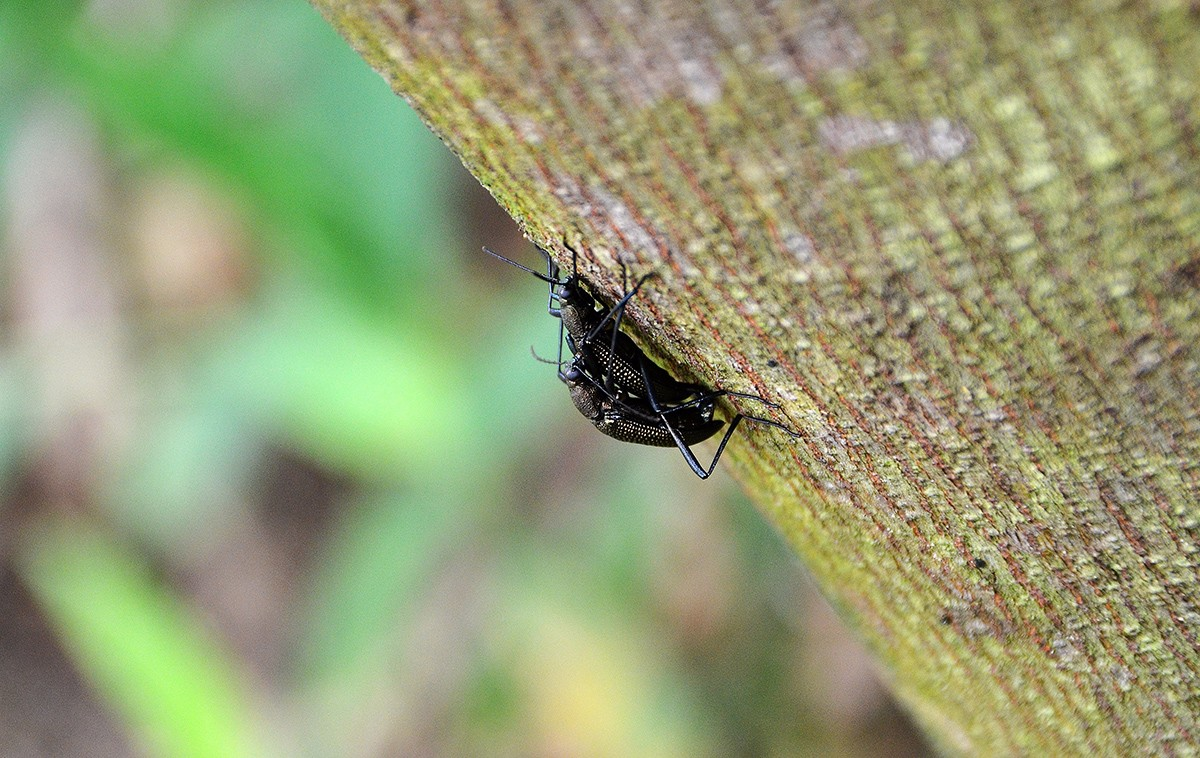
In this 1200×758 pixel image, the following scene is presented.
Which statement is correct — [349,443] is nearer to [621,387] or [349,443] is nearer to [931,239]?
[621,387]

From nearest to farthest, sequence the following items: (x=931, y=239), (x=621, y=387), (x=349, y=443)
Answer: (x=931, y=239) → (x=621, y=387) → (x=349, y=443)

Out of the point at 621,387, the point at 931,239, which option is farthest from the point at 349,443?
the point at 931,239

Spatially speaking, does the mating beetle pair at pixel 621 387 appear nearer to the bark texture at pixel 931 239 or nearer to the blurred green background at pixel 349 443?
the bark texture at pixel 931 239

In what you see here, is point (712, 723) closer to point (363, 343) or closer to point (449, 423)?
point (449, 423)

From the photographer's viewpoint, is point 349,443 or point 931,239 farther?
point 349,443

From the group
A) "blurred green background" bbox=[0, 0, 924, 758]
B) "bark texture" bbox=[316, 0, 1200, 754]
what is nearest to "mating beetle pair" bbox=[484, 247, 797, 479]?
"bark texture" bbox=[316, 0, 1200, 754]

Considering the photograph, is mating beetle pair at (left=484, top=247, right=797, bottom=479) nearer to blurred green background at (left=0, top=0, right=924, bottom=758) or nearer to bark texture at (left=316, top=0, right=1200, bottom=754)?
bark texture at (left=316, top=0, right=1200, bottom=754)
